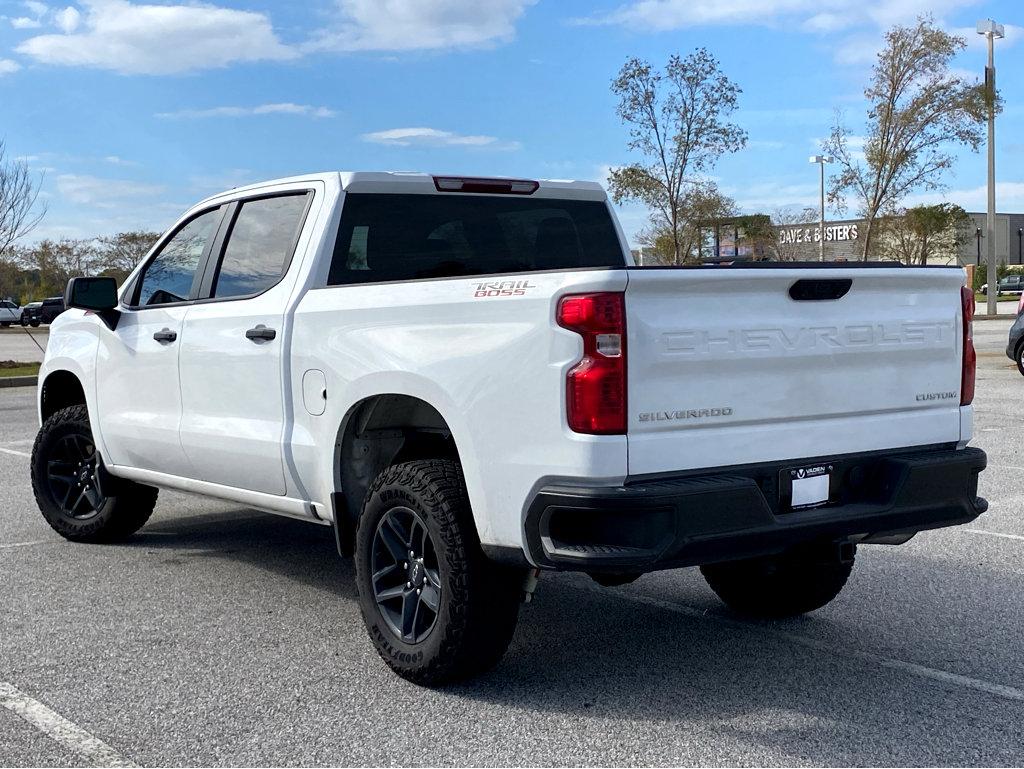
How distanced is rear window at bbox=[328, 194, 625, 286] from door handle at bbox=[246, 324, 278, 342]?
34 cm

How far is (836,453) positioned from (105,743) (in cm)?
266

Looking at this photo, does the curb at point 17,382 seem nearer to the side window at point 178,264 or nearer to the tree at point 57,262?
the side window at point 178,264

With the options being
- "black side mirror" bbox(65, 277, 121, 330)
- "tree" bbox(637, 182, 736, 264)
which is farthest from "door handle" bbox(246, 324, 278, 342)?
"tree" bbox(637, 182, 736, 264)

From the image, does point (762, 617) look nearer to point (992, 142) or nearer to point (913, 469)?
point (913, 469)

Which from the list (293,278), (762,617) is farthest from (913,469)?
(293,278)

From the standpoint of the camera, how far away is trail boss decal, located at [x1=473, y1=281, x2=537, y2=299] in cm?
392

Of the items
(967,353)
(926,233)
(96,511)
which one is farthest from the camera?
(926,233)

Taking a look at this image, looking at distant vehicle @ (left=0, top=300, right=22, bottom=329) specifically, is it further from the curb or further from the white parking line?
the white parking line

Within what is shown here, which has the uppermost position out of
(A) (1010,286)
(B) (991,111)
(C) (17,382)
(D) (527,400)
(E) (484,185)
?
(B) (991,111)

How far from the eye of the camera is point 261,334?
17.0 feet

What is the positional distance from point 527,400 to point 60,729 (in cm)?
190

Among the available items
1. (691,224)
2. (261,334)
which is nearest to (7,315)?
(691,224)

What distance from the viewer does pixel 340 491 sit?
484 cm

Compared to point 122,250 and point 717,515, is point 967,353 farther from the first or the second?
point 122,250
